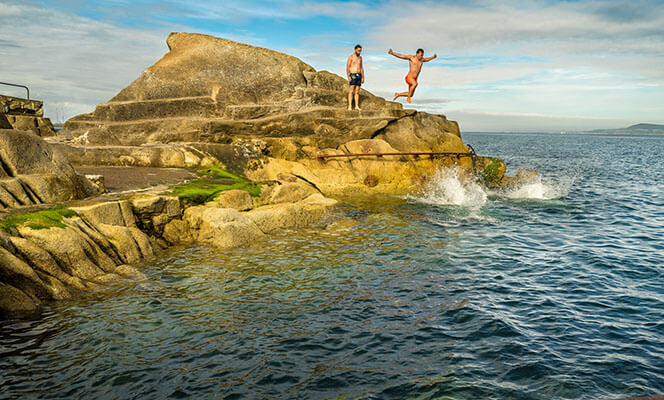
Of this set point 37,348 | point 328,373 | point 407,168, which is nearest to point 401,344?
point 328,373

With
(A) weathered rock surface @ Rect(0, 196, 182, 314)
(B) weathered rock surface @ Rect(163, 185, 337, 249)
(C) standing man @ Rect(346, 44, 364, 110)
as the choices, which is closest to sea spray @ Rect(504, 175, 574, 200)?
(C) standing man @ Rect(346, 44, 364, 110)

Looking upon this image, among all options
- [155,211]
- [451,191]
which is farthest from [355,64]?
[155,211]

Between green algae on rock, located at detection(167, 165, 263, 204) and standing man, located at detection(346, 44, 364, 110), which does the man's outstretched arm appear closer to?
standing man, located at detection(346, 44, 364, 110)

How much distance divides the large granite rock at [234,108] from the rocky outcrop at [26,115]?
207 cm

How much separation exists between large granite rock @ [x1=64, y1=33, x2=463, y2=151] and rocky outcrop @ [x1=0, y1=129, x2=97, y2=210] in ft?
31.4

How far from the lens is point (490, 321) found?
25.3 feet

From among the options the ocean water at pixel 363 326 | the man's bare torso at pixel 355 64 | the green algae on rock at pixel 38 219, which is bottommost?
the ocean water at pixel 363 326

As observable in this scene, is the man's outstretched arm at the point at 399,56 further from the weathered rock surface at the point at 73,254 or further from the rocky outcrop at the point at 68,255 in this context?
the rocky outcrop at the point at 68,255

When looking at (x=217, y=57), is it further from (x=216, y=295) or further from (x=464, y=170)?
(x=216, y=295)

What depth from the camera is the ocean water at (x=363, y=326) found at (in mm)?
5746

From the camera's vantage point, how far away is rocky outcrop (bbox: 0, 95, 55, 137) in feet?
68.3

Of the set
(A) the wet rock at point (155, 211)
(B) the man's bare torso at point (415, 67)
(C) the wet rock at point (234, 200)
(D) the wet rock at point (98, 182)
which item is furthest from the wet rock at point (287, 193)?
(B) the man's bare torso at point (415, 67)

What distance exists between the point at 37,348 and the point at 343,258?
6.71m

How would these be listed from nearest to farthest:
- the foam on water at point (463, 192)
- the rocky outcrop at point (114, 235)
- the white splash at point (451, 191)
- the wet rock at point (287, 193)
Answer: the rocky outcrop at point (114, 235) < the wet rock at point (287, 193) < the white splash at point (451, 191) < the foam on water at point (463, 192)
